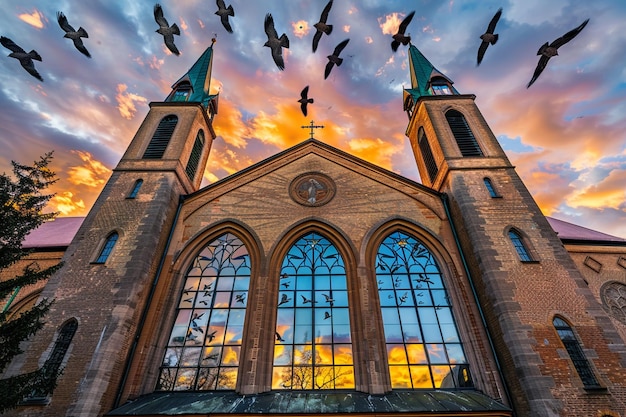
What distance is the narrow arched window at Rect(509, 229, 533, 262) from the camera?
10328 millimetres

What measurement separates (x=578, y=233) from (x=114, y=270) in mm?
19182

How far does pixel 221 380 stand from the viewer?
9.13 metres

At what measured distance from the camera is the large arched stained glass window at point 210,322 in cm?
923

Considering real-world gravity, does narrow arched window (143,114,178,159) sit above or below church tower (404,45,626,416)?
above

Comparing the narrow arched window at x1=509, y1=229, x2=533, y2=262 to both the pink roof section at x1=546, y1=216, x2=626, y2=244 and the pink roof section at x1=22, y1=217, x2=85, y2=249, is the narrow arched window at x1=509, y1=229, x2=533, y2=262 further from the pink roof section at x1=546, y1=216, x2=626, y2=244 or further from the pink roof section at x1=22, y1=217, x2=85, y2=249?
the pink roof section at x1=22, y1=217, x2=85, y2=249

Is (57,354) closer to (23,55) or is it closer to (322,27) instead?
(23,55)

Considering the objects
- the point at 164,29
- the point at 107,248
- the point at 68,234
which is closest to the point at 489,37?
the point at 164,29

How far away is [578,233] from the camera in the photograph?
14.5 m

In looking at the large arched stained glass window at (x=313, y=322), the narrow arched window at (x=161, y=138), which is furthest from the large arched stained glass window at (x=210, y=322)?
the narrow arched window at (x=161, y=138)

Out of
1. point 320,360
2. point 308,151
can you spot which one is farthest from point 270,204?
point 320,360

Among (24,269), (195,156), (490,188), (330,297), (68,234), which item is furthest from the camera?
(195,156)

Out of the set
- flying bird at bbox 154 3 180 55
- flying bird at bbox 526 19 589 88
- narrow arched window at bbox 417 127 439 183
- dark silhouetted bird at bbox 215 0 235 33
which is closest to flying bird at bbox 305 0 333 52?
dark silhouetted bird at bbox 215 0 235 33

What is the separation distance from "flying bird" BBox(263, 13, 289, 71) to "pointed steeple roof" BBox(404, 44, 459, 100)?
33.3ft

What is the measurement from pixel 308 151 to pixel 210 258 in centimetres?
672
